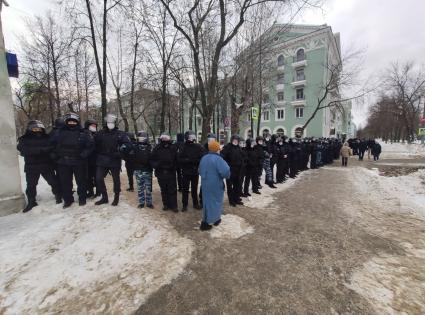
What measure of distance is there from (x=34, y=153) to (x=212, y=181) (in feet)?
13.3

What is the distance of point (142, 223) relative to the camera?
4.47m

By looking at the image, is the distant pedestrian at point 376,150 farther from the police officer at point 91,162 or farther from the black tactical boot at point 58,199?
the black tactical boot at point 58,199

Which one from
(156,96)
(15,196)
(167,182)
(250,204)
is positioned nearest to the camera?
(15,196)

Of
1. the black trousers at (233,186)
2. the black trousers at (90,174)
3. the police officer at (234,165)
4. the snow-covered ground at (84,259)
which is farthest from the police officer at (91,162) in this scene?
the black trousers at (233,186)

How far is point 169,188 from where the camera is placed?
5359 mm

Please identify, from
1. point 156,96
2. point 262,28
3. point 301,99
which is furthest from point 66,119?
point 301,99

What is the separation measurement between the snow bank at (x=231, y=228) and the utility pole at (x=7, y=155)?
446cm

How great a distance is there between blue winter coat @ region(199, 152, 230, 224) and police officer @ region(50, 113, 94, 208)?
278cm

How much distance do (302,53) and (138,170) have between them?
36.8 metres

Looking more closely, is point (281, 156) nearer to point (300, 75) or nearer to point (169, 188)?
point (169, 188)

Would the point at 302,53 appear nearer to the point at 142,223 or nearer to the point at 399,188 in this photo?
the point at 399,188

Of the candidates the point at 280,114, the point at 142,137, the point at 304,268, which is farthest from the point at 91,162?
the point at 280,114

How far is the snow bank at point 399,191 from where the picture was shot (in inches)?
243

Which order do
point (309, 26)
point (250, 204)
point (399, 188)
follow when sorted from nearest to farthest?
point (250, 204)
point (399, 188)
point (309, 26)
